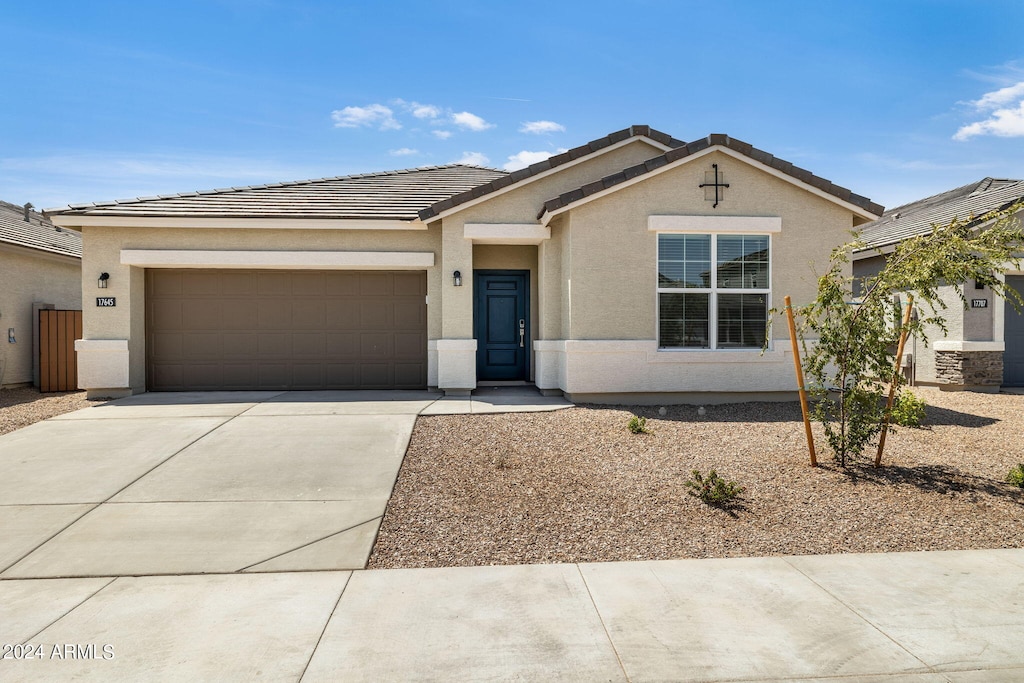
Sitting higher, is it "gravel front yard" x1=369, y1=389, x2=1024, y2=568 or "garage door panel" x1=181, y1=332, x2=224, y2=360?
"garage door panel" x1=181, y1=332, x2=224, y2=360

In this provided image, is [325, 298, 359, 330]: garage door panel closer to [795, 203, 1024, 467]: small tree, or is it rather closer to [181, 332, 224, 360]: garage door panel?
[181, 332, 224, 360]: garage door panel

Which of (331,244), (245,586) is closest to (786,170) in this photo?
(331,244)

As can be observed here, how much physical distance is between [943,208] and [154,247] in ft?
57.9

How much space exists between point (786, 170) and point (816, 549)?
6.98 metres

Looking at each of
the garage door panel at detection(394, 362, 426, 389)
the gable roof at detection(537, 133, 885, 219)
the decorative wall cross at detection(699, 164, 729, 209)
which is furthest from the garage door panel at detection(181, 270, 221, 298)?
the decorative wall cross at detection(699, 164, 729, 209)

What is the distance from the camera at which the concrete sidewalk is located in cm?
302

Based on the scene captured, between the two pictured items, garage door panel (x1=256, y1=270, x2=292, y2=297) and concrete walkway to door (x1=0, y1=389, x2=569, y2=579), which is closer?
concrete walkway to door (x1=0, y1=389, x2=569, y2=579)

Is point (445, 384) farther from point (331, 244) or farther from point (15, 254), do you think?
point (15, 254)

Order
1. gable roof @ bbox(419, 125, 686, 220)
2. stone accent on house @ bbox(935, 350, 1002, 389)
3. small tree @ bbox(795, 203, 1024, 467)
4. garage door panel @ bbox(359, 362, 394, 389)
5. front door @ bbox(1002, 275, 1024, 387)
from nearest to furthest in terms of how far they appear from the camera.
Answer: small tree @ bbox(795, 203, 1024, 467), gable roof @ bbox(419, 125, 686, 220), garage door panel @ bbox(359, 362, 394, 389), stone accent on house @ bbox(935, 350, 1002, 389), front door @ bbox(1002, 275, 1024, 387)

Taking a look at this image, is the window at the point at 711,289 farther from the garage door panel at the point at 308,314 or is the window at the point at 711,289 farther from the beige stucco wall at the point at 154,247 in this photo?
the garage door panel at the point at 308,314

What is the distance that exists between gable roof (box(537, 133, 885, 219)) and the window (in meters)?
1.06

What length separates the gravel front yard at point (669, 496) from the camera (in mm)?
4625

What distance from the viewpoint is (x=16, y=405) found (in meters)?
10.7

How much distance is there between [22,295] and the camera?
13.5 metres
